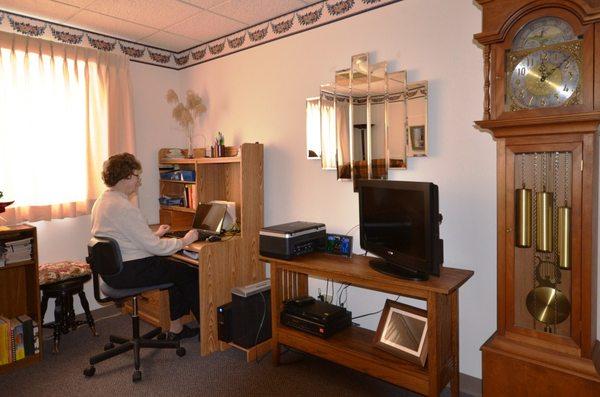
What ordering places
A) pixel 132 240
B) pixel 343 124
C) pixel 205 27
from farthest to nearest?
1. pixel 205 27
2. pixel 343 124
3. pixel 132 240

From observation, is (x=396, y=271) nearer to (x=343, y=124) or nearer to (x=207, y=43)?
(x=343, y=124)

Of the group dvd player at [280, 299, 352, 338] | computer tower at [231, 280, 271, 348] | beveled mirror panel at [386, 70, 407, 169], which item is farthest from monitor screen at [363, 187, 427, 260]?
computer tower at [231, 280, 271, 348]

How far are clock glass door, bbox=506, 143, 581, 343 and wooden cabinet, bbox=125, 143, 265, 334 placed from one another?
187 centimetres

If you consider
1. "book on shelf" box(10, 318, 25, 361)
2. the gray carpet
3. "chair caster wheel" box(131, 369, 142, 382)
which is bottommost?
the gray carpet

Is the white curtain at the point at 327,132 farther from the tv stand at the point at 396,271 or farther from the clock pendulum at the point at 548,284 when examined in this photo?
the clock pendulum at the point at 548,284

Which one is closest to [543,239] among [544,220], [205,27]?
[544,220]

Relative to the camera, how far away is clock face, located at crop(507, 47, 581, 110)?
1.67 meters

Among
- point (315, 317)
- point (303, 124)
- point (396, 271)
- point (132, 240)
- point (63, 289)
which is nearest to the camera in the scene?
point (396, 271)

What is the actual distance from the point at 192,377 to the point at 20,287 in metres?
1.58

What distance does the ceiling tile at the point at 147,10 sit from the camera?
9.73 feet

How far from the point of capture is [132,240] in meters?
2.67

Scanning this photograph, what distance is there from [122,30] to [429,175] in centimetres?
288

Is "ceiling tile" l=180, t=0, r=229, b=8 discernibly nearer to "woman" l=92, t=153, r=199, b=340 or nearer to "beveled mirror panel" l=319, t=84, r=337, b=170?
"beveled mirror panel" l=319, t=84, r=337, b=170

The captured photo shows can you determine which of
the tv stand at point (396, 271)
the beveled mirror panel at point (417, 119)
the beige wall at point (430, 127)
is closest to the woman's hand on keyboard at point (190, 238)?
the beige wall at point (430, 127)
